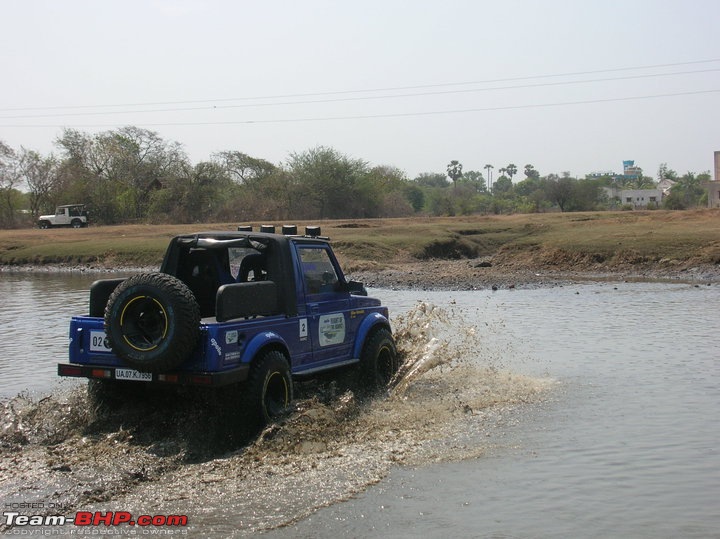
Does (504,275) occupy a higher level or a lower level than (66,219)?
lower

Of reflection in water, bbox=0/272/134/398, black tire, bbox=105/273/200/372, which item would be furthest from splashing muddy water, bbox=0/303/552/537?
reflection in water, bbox=0/272/134/398

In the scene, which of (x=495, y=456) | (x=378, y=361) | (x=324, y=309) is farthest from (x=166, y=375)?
(x=378, y=361)

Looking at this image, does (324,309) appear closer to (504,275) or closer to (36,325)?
(36,325)

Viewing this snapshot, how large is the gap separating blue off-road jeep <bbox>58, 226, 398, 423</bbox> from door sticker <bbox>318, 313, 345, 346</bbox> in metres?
0.01

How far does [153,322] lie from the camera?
7961 millimetres

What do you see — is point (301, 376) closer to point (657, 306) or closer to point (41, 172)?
point (657, 306)

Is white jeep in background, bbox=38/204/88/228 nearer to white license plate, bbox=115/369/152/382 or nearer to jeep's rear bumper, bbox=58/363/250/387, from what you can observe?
jeep's rear bumper, bbox=58/363/250/387

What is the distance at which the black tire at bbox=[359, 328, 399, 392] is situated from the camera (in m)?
10.5

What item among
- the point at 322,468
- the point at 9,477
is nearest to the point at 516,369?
the point at 322,468

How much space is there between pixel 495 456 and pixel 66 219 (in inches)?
2187

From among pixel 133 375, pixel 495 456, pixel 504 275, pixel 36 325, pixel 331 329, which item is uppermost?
pixel 331 329

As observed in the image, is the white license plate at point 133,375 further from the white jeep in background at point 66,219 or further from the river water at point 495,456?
the white jeep in background at point 66,219

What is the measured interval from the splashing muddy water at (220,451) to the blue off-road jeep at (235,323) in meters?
0.36

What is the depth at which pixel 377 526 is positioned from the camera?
249 inches
